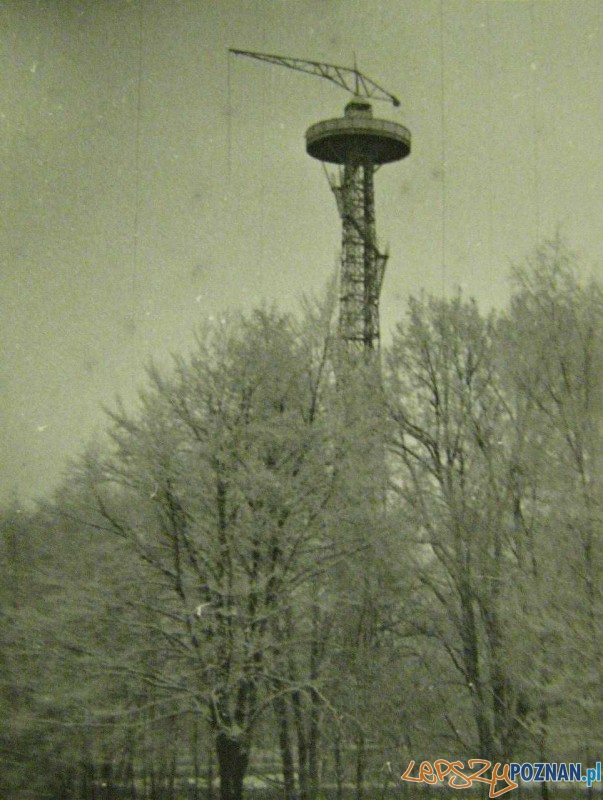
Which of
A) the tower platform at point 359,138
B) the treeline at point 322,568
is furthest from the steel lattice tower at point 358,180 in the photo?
the treeline at point 322,568

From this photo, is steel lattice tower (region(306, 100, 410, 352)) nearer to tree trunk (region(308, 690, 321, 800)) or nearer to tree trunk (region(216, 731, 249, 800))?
tree trunk (region(308, 690, 321, 800))

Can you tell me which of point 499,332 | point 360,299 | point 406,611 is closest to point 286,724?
point 406,611

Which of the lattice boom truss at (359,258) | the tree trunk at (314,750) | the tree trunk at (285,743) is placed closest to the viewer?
the tree trunk at (285,743)

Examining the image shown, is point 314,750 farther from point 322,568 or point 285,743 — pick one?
point 322,568

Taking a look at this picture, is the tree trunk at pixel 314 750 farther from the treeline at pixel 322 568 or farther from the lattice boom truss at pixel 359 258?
the lattice boom truss at pixel 359 258

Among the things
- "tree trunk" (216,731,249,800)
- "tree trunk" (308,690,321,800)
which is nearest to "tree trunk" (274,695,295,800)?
"tree trunk" (308,690,321,800)

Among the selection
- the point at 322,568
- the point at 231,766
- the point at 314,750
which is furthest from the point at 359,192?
the point at 231,766

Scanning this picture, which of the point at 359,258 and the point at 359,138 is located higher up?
the point at 359,138

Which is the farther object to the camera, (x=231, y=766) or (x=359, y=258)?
(x=359, y=258)
